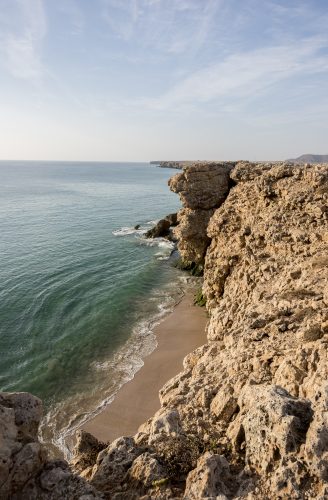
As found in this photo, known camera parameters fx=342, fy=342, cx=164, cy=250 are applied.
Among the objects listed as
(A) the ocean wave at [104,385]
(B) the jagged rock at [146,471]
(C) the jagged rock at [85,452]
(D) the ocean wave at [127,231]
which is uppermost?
(B) the jagged rock at [146,471]

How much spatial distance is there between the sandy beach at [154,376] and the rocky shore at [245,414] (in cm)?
517

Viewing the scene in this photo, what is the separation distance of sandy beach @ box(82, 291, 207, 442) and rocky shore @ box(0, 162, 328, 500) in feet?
17.0

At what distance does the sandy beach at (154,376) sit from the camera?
58.6ft

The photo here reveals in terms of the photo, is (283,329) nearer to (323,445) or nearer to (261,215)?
(323,445)

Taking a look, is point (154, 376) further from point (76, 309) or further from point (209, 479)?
point (209, 479)

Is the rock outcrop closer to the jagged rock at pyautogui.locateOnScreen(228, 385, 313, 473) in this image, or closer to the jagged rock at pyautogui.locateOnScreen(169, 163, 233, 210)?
the jagged rock at pyautogui.locateOnScreen(169, 163, 233, 210)

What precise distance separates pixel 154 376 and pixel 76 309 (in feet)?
39.8

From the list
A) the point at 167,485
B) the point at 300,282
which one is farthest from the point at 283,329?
the point at 167,485

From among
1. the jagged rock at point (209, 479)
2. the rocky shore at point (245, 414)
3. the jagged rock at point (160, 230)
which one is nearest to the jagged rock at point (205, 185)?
the rocky shore at point (245, 414)

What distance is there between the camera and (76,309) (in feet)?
101

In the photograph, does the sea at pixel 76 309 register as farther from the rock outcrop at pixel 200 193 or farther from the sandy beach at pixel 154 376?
the rock outcrop at pixel 200 193

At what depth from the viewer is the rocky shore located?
22.7ft

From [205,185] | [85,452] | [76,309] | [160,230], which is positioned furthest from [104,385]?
[160,230]

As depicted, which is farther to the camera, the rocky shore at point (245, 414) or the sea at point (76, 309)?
the sea at point (76, 309)
